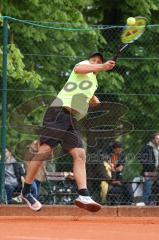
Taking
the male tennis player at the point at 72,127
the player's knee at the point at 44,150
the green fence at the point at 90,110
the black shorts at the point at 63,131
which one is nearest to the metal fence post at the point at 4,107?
the green fence at the point at 90,110

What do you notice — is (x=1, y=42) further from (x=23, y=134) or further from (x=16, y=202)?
(x=16, y=202)

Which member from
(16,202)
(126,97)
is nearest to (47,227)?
(16,202)

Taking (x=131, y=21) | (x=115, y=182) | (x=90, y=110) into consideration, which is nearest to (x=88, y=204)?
(x=131, y=21)

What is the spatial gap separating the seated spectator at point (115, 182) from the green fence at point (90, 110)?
34 mm

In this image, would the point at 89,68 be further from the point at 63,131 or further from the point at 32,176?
the point at 32,176

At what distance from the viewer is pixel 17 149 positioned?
44.6ft

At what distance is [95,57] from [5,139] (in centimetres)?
277

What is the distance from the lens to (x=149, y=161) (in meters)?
13.3

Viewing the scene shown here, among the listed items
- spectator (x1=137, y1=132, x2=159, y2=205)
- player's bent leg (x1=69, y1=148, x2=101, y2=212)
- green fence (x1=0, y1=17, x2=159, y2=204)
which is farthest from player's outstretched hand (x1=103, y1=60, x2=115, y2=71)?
spectator (x1=137, y1=132, x2=159, y2=205)

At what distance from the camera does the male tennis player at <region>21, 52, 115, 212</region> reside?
1032 centimetres

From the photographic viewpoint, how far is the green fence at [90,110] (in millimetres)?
13211

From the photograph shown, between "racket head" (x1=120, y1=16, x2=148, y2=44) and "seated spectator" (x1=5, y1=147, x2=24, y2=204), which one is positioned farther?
"seated spectator" (x1=5, y1=147, x2=24, y2=204)

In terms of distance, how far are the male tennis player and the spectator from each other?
9.27ft

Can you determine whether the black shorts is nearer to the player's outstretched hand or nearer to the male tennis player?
the male tennis player
